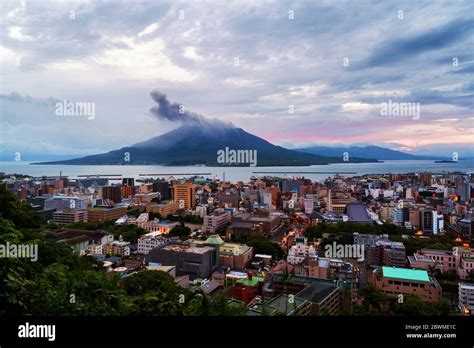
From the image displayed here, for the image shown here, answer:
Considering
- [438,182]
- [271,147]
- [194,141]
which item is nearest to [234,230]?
[271,147]

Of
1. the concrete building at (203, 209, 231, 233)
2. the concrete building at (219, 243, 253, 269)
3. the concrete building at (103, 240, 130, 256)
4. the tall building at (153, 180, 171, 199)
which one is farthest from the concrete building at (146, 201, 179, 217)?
the concrete building at (219, 243, 253, 269)

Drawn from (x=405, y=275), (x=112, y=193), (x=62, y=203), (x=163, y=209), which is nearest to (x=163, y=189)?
(x=112, y=193)

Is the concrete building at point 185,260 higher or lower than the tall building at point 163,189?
lower

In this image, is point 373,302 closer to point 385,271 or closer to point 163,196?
point 385,271

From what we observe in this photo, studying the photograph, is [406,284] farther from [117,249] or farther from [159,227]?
[159,227]

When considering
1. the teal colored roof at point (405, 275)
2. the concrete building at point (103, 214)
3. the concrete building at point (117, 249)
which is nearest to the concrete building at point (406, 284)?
the teal colored roof at point (405, 275)

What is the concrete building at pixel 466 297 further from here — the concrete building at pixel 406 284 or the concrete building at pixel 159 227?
the concrete building at pixel 159 227

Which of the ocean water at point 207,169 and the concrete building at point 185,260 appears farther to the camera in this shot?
the ocean water at point 207,169
